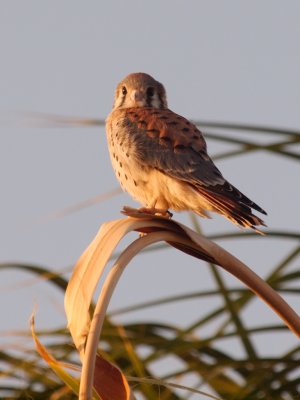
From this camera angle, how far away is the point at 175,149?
4.66 meters

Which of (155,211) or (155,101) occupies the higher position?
(155,101)

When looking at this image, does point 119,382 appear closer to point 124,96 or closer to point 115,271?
point 115,271

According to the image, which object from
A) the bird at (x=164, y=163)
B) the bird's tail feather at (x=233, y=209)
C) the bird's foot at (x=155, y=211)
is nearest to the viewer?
the bird's tail feather at (x=233, y=209)

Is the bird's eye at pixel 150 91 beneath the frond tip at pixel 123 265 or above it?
above

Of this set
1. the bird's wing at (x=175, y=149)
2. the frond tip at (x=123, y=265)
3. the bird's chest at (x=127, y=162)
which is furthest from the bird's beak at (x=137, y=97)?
the frond tip at (x=123, y=265)

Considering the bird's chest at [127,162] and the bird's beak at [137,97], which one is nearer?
the bird's chest at [127,162]

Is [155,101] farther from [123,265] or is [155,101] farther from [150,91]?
[123,265]

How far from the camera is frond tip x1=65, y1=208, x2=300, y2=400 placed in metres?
2.07

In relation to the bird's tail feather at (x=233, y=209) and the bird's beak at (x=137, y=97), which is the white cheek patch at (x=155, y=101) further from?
the bird's tail feather at (x=233, y=209)

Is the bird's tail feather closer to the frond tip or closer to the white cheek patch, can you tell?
the frond tip

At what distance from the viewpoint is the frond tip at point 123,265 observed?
2068mm

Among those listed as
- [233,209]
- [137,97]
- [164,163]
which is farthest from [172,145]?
[233,209]

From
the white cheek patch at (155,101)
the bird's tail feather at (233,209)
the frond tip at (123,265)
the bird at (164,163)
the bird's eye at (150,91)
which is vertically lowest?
the frond tip at (123,265)

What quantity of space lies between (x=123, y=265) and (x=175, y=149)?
2634 millimetres
